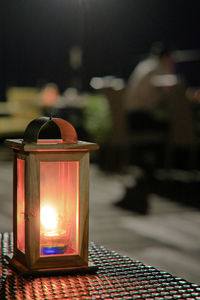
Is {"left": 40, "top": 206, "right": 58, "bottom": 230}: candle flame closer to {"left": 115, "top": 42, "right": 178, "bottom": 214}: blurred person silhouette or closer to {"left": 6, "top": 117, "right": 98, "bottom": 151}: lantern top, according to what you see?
{"left": 6, "top": 117, "right": 98, "bottom": 151}: lantern top

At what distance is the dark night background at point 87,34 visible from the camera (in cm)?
874

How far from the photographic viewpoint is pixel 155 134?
4312 millimetres

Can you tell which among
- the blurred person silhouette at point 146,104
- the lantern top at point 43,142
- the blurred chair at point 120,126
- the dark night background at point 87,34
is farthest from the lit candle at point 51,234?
the dark night background at point 87,34

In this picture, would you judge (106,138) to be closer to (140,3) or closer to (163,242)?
(163,242)

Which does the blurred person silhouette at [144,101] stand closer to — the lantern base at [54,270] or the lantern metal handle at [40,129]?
the lantern metal handle at [40,129]

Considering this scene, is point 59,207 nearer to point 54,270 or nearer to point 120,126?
point 54,270

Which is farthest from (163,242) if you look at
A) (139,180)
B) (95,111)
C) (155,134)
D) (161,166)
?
(95,111)

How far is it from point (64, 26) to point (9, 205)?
6688mm

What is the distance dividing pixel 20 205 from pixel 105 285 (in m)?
0.31

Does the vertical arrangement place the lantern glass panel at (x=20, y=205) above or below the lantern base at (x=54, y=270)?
above

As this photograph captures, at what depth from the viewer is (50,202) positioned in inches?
46.3

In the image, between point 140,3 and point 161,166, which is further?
point 140,3

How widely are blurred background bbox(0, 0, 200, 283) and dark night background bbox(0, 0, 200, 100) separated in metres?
0.02

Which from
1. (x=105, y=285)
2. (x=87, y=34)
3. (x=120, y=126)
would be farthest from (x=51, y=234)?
(x=87, y=34)
